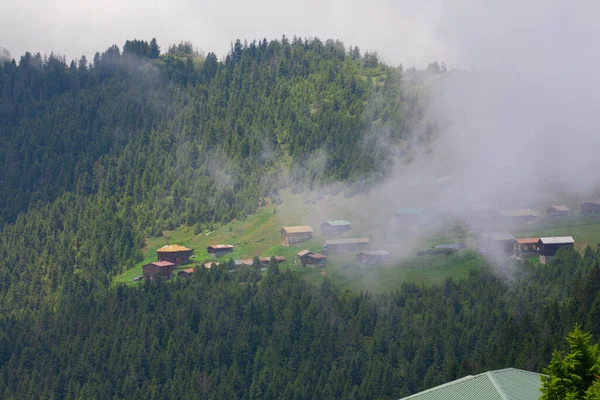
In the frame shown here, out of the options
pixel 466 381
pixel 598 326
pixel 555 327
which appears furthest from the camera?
pixel 555 327

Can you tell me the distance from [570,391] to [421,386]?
112m

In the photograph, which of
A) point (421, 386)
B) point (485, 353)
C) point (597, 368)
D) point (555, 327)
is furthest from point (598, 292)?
point (597, 368)

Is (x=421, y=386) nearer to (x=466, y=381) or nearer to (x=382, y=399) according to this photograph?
(x=382, y=399)

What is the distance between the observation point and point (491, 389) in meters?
116

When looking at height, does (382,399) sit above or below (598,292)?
below

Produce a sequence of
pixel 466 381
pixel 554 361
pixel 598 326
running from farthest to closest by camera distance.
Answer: pixel 598 326, pixel 466 381, pixel 554 361

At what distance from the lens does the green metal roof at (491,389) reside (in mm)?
114875

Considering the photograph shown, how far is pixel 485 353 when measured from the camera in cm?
19788

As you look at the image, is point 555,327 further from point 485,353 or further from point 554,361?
point 554,361

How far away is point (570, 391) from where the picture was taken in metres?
88.5

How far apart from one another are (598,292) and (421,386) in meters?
34.2

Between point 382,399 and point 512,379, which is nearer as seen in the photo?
point 512,379

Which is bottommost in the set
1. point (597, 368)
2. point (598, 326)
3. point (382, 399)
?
point (382, 399)

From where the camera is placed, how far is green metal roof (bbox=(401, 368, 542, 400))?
114875 mm
